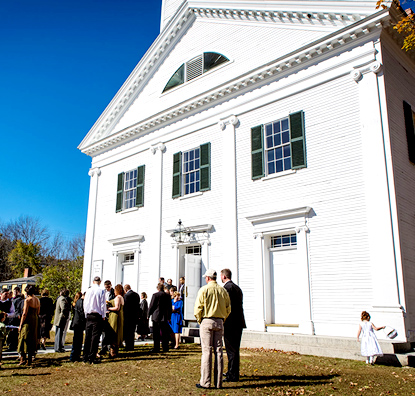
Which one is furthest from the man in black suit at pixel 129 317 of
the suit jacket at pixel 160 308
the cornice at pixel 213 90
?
the cornice at pixel 213 90

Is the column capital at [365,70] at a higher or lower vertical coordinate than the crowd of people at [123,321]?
higher

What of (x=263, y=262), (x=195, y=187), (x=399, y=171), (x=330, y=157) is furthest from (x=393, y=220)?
(x=195, y=187)

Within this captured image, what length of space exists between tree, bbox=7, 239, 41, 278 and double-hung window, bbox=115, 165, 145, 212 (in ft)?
100

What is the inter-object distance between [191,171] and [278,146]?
13.2 ft

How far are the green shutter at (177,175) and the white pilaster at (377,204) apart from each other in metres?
7.29

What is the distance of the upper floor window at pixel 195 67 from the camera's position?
1662 cm

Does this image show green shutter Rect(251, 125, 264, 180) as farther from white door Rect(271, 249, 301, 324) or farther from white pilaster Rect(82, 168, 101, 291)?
white pilaster Rect(82, 168, 101, 291)

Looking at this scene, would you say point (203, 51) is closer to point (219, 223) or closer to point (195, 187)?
point (195, 187)

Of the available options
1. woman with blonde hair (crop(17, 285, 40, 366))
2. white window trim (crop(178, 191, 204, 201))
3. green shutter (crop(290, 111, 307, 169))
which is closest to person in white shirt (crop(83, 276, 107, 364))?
woman with blonde hair (crop(17, 285, 40, 366))

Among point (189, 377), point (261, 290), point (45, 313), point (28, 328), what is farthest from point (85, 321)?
point (261, 290)

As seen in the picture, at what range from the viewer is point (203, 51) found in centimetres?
1711

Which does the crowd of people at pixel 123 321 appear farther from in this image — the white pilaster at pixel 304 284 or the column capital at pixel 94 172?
the column capital at pixel 94 172

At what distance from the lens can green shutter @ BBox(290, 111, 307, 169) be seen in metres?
12.9

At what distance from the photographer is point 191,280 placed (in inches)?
580
